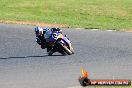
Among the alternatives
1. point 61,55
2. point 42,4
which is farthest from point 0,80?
point 42,4

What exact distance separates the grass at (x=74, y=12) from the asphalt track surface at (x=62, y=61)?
17.5 ft

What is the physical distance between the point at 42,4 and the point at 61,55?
21.6m

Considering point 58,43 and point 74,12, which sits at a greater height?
point 58,43

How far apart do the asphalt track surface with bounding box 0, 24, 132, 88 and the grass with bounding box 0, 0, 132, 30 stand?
5.33 m

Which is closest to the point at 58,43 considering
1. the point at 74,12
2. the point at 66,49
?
the point at 66,49

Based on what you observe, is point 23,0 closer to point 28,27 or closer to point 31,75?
point 28,27

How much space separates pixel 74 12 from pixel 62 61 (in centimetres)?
1885

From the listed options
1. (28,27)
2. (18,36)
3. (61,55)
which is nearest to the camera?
(61,55)

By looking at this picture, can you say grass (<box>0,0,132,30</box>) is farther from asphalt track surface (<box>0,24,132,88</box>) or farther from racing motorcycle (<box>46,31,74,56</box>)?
racing motorcycle (<box>46,31,74,56</box>)

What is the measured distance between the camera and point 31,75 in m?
15.8

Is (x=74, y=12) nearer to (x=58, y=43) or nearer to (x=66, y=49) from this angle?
(x=66, y=49)

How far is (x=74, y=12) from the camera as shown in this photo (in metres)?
36.7

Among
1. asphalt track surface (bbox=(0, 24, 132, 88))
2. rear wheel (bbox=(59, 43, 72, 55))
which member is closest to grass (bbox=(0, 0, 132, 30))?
asphalt track surface (bbox=(0, 24, 132, 88))

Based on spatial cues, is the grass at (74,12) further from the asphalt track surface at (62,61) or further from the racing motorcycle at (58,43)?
the racing motorcycle at (58,43)
